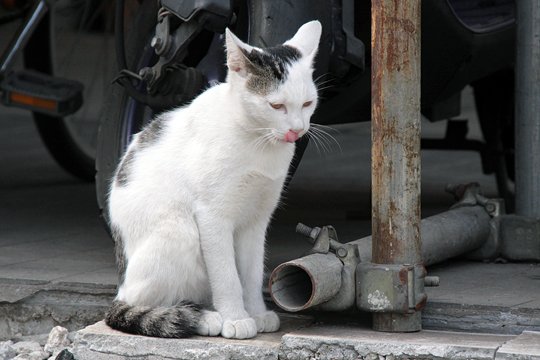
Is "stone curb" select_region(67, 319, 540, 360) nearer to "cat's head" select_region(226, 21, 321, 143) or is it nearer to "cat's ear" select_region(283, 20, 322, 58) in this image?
"cat's head" select_region(226, 21, 321, 143)

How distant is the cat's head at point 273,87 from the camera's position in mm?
3621

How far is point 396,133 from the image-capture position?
3789 mm

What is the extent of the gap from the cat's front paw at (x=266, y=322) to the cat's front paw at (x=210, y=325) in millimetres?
140

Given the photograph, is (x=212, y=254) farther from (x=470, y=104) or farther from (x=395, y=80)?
(x=470, y=104)

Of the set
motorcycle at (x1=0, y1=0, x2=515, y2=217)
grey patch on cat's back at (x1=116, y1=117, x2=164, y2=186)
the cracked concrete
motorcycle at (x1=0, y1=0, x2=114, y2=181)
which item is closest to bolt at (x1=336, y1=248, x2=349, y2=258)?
the cracked concrete

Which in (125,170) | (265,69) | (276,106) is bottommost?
(125,170)

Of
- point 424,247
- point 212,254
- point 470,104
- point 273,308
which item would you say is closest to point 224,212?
point 212,254

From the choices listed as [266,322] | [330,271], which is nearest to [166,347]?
[266,322]

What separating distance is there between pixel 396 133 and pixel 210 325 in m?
0.86

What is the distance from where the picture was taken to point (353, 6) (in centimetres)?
440

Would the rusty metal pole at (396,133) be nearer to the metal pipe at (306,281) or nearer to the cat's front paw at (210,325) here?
the metal pipe at (306,281)

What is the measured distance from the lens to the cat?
367 cm

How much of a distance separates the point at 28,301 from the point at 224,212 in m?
1.08

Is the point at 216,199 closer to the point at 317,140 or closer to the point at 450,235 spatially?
the point at 450,235
